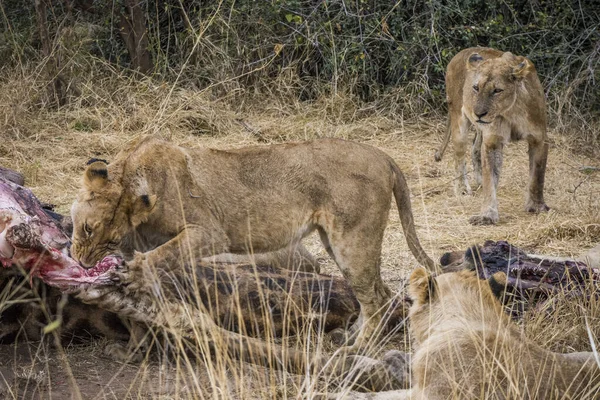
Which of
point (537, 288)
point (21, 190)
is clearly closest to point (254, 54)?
point (21, 190)

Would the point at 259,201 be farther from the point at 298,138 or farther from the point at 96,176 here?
the point at 298,138

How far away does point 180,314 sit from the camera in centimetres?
467

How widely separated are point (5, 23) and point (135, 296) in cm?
788

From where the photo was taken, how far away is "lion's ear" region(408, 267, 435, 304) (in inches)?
156

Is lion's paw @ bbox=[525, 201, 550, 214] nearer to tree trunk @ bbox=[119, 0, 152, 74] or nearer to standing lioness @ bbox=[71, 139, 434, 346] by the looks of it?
standing lioness @ bbox=[71, 139, 434, 346]

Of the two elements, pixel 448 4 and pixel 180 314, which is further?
pixel 448 4

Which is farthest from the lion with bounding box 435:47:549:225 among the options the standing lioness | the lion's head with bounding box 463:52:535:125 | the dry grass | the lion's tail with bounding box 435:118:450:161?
the standing lioness

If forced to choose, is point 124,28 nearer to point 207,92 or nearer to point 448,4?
point 207,92

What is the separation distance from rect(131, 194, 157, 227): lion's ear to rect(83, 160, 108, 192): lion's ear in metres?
0.19

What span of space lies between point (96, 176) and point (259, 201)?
872 mm

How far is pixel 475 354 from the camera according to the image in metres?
3.84

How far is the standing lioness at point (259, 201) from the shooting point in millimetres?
4879

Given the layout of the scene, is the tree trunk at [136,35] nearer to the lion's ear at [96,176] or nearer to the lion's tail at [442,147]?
the lion's tail at [442,147]

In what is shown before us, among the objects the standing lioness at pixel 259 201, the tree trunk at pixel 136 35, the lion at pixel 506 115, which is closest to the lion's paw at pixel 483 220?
the lion at pixel 506 115
